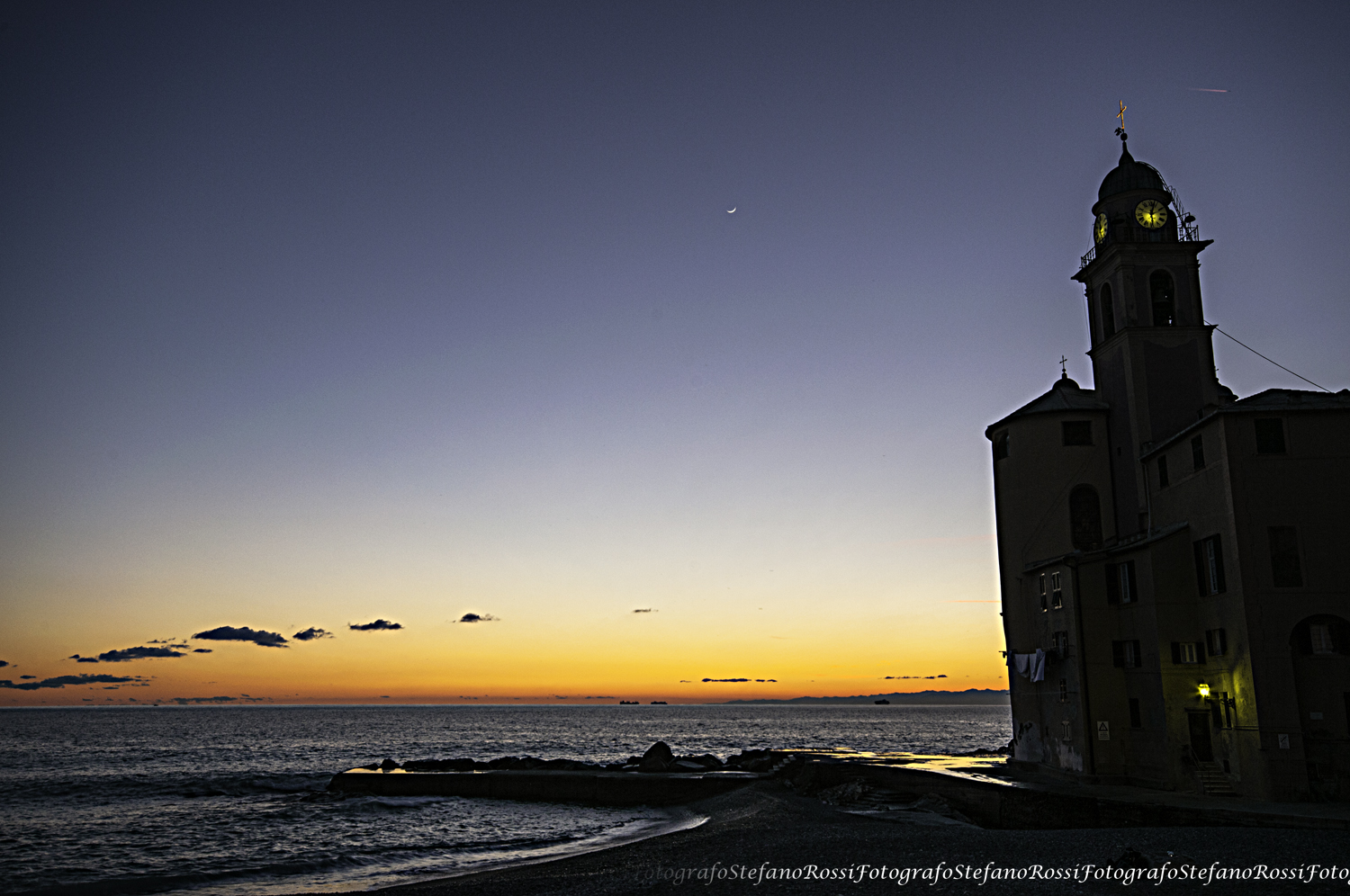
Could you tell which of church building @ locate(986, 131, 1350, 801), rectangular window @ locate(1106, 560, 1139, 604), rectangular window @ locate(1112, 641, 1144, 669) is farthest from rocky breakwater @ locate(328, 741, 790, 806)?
rectangular window @ locate(1106, 560, 1139, 604)

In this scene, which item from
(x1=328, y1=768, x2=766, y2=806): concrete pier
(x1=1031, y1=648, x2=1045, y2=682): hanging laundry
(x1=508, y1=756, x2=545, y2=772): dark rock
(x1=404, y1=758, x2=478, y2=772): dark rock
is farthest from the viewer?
(x1=404, y1=758, x2=478, y2=772): dark rock

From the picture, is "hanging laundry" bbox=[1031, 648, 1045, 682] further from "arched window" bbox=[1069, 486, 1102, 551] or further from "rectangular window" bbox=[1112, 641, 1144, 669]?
"arched window" bbox=[1069, 486, 1102, 551]

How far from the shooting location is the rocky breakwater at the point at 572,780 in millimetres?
41906

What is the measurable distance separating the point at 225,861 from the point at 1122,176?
43.9 meters

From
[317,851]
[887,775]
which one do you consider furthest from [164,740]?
[887,775]

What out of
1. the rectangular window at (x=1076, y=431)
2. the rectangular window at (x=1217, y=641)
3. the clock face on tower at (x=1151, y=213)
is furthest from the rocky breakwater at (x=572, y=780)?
the clock face on tower at (x=1151, y=213)

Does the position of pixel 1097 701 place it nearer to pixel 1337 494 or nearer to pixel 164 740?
pixel 1337 494

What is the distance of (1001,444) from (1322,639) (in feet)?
50.8

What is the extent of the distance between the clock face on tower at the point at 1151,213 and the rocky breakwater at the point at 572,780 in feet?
101

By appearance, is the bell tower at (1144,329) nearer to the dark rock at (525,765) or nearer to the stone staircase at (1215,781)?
the stone staircase at (1215,781)

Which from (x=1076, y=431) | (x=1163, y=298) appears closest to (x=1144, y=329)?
(x=1163, y=298)

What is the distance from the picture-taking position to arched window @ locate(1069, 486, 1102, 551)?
121 feet

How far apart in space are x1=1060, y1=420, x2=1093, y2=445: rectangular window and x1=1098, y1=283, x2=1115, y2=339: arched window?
388 cm

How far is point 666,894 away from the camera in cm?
1925
